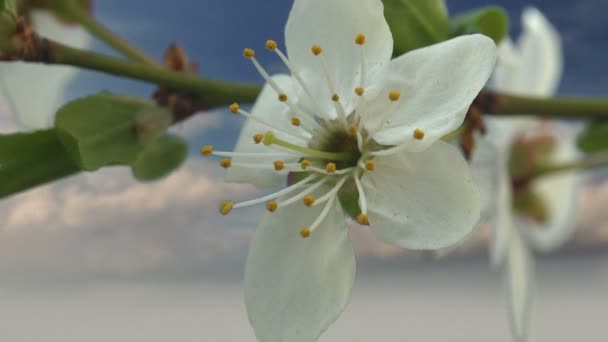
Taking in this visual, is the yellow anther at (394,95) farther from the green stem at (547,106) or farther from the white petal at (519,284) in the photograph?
the white petal at (519,284)

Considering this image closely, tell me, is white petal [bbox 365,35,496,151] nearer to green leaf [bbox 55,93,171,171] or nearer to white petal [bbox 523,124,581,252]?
green leaf [bbox 55,93,171,171]

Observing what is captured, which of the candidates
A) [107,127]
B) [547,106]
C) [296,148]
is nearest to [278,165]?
[296,148]

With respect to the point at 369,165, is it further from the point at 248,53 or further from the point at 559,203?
the point at 559,203

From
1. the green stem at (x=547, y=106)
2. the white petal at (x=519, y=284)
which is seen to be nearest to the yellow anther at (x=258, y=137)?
the green stem at (x=547, y=106)

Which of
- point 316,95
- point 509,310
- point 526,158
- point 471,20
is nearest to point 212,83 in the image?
point 316,95

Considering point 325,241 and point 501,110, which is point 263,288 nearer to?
point 325,241

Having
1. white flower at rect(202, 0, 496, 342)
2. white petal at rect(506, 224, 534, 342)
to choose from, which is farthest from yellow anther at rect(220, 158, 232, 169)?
white petal at rect(506, 224, 534, 342)

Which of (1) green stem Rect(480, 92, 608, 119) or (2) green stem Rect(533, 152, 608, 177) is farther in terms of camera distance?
(2) green stem Rect(533, 152, 608, 177)
